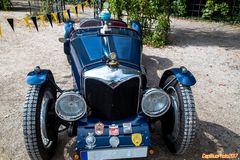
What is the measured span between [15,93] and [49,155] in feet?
7.61

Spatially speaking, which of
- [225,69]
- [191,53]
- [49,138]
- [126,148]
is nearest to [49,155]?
[49,138]

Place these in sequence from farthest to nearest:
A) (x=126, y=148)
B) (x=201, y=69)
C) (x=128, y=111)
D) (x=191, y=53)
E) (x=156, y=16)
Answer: (x=156, y=16) < (x=191, y=53) < (x=201, y=69) < (x=128, y=111) < (x=126, y=148)

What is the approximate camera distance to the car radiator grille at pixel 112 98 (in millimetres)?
3453

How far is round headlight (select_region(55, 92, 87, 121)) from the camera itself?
3337mm

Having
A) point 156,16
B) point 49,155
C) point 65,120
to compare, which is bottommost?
point 49,155

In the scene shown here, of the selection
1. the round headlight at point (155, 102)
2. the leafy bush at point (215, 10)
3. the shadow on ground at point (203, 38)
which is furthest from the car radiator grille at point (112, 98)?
the leafy bush at point (215, 10)

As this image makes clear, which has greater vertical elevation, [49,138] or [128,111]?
[128,111]

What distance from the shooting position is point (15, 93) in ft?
18.2

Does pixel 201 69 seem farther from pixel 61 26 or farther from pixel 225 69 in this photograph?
pixel 61 26

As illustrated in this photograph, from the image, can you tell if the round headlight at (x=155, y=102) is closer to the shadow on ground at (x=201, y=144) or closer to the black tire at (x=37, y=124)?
the shadow on ground at (x=201, y=144)

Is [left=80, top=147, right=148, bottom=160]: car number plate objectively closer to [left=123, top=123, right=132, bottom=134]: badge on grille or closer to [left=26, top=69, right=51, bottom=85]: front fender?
[left=123, top=123, right=132, bottom=134]: badge on grille

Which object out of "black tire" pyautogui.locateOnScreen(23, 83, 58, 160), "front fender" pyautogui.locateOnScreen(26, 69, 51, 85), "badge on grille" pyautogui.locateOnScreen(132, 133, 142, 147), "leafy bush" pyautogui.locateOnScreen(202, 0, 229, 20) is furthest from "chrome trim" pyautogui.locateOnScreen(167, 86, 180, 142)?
"leafy bush" pyautogui.locateOnScreen(202, 0, 229, 20)

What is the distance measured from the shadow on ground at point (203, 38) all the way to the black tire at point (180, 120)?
17.9 ft

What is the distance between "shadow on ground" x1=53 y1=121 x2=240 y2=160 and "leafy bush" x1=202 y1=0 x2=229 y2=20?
9.77 metres
